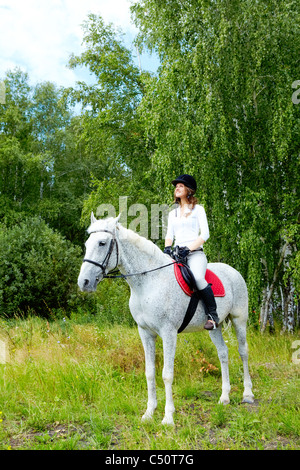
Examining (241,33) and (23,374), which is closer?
(23,374)

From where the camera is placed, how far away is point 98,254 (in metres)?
3.84

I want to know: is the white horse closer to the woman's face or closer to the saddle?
the saddle

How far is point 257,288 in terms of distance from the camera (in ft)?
27.5

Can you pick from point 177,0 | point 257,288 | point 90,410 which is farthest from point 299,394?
point 177,0

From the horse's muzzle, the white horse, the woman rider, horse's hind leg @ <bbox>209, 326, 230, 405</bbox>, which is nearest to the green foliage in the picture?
horse's hind leg @ <bbox>209, 326, 230, 405</bbox>

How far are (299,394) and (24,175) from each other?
905 inches

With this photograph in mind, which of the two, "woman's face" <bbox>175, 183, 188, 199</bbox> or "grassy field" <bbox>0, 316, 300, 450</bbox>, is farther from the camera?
"woman's face" <bbox>175, 183, 188, 199</bbox>

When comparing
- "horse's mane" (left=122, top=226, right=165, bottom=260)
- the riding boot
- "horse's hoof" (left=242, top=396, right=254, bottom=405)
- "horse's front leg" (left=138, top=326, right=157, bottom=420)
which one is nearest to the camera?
"horse's mane" (left=122, top=226, right=165, bottom=260)

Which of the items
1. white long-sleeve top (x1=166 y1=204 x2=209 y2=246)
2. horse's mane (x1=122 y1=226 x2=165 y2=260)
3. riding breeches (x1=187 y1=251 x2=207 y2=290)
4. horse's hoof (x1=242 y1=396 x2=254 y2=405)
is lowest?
horse's hoof (x1=242 y1=396 x2=254 y2=405)

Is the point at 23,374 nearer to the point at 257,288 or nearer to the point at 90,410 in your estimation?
the point at 90,410

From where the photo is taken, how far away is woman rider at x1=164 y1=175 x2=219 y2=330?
4.50m

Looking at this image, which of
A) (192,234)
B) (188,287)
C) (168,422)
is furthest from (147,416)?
(192,234)

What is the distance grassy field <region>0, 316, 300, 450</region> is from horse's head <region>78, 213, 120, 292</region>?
5.29ft

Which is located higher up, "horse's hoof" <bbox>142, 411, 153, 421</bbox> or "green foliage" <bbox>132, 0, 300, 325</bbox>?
"green foliage" <bbox>132, 0, 300, 325</bbox>
